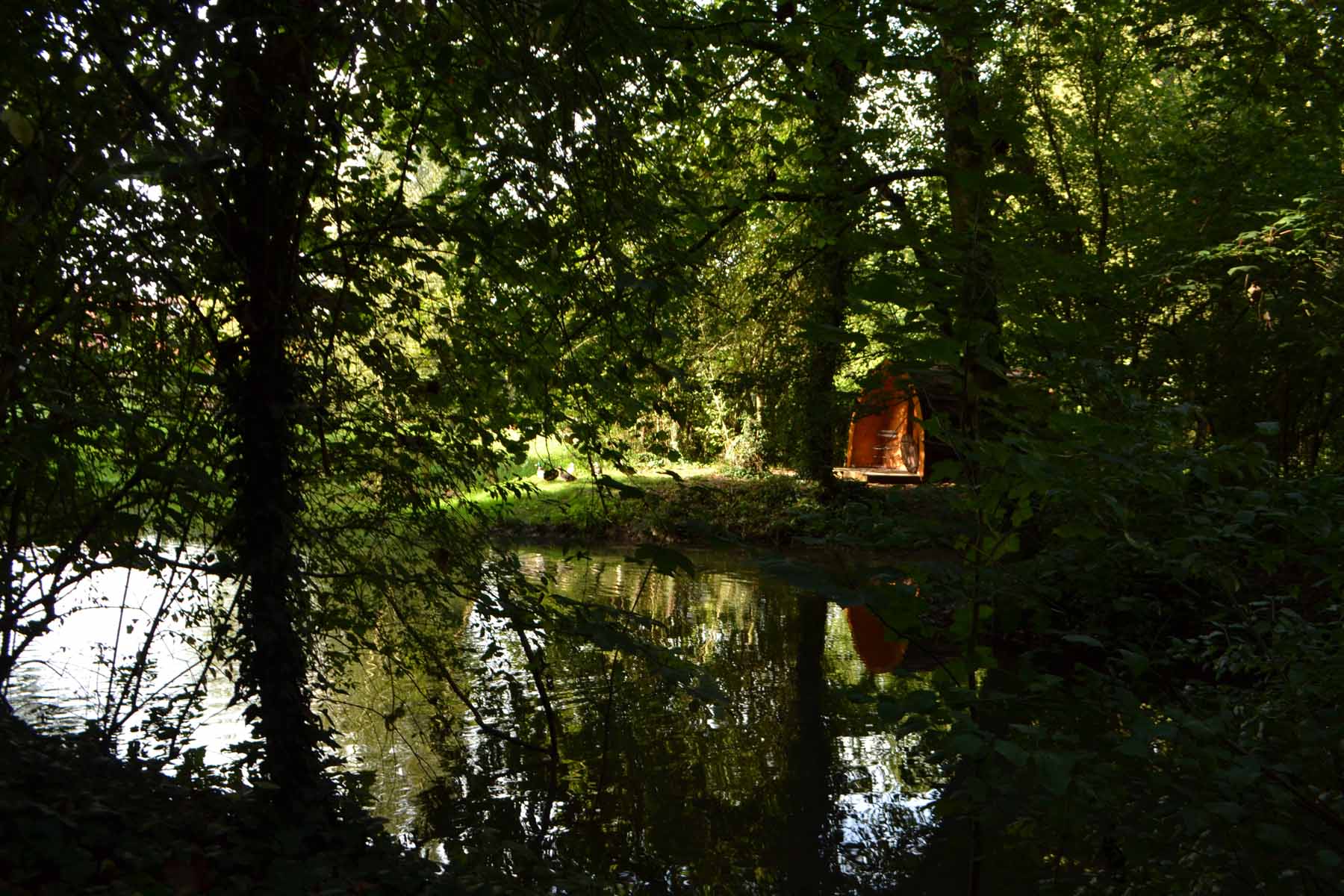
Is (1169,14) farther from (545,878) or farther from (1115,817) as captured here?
(545,878)

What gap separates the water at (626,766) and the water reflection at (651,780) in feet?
0.06

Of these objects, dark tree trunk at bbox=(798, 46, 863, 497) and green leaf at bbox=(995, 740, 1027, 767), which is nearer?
green leaf at bbox=(995, 740, 1027, 767)

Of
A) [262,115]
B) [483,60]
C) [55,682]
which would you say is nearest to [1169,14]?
[483,60]

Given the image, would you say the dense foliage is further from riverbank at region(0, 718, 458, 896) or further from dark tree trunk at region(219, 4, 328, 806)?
riverbank at region(0, 718, 458, 896)

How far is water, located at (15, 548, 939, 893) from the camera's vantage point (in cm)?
550

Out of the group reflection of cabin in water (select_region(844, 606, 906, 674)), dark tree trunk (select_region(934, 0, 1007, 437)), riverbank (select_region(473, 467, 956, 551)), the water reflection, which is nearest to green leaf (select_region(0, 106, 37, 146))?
riverbank (select_region(473, 467, 956, 551))

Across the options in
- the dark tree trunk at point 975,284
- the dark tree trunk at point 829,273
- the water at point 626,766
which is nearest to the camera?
the dark tree trunk at point 975,284

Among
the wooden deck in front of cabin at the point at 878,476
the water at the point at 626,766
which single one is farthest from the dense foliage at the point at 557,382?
the wooden deck in front of cabin at the point at 878,476

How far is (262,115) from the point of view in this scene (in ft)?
12.4

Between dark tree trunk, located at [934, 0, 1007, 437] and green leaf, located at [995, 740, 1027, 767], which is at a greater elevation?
dark tree trunk, located at [934, 0, 1007, 437]

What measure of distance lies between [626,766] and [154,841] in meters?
4.06

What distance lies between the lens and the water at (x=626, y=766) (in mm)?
5496

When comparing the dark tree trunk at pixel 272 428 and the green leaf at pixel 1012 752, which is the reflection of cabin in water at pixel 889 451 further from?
the green leaf at pixel 1012 752

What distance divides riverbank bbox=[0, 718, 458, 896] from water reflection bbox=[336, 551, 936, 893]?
507mm
